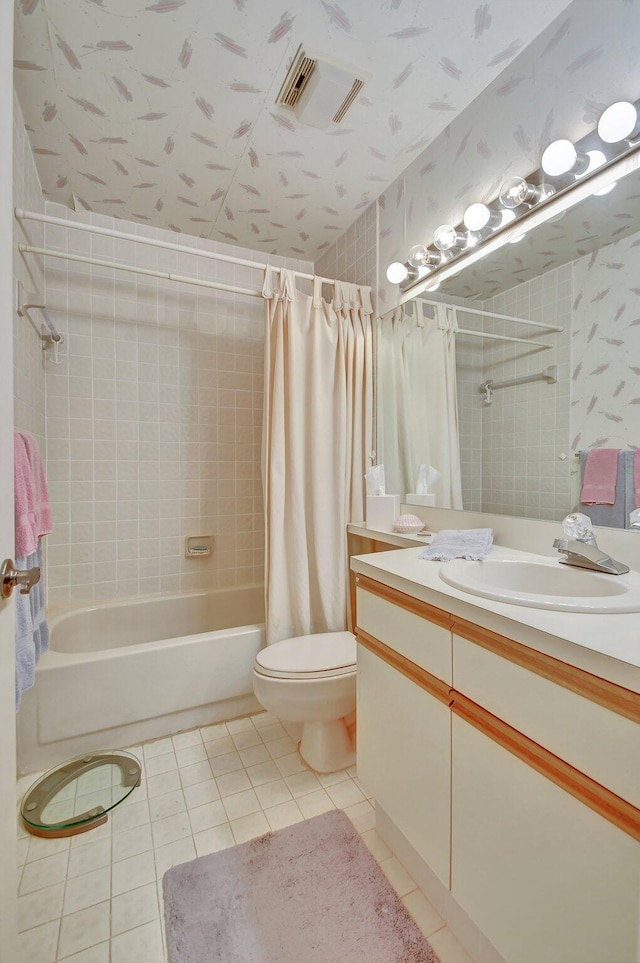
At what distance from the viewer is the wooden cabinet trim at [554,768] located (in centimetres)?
58

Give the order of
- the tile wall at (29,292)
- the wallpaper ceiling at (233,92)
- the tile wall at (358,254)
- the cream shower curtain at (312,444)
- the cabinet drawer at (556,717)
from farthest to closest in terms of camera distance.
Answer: the tile wall at (358,254)
the cream shower curtain at (312,444)
the tile wall at (29,292)
the wallpaper ceiling at (233,92)
the cabinet drawer at (556,717)

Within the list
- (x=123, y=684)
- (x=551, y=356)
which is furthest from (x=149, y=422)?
(x=551, y=356)

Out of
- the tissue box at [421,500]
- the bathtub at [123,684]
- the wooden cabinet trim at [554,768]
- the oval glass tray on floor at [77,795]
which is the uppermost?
the tissue box at [421,500]

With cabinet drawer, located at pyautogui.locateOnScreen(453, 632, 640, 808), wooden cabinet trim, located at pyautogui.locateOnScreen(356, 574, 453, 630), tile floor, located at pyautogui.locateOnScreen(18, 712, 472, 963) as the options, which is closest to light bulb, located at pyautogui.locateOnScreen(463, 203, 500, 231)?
wooden cabinet trim, located at pyautogui.locateOnScreen(356, 574, 453, 630)

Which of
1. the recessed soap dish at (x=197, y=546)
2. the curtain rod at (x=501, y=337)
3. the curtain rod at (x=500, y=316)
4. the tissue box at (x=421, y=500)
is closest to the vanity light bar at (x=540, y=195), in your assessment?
the curtain rod at (x=500, y=316)

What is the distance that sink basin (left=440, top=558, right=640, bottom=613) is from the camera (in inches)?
30.2

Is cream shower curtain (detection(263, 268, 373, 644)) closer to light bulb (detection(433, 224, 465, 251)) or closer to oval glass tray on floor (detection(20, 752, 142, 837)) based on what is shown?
light bulb (detection(433, 224, 465, 251))

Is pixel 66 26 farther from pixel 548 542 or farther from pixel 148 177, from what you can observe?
pixel 548 542

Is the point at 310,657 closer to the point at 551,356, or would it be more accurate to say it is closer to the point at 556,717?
the point at 556,717

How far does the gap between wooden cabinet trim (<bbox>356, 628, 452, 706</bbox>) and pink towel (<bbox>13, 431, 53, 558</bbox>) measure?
3.47 feet

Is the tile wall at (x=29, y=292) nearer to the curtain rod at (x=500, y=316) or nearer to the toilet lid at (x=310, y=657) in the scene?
the toilet lid at (x=310, y=657)

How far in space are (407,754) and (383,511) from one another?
95cm

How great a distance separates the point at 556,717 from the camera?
2.19 feet

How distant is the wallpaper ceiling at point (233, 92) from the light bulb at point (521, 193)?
16.1 inches
